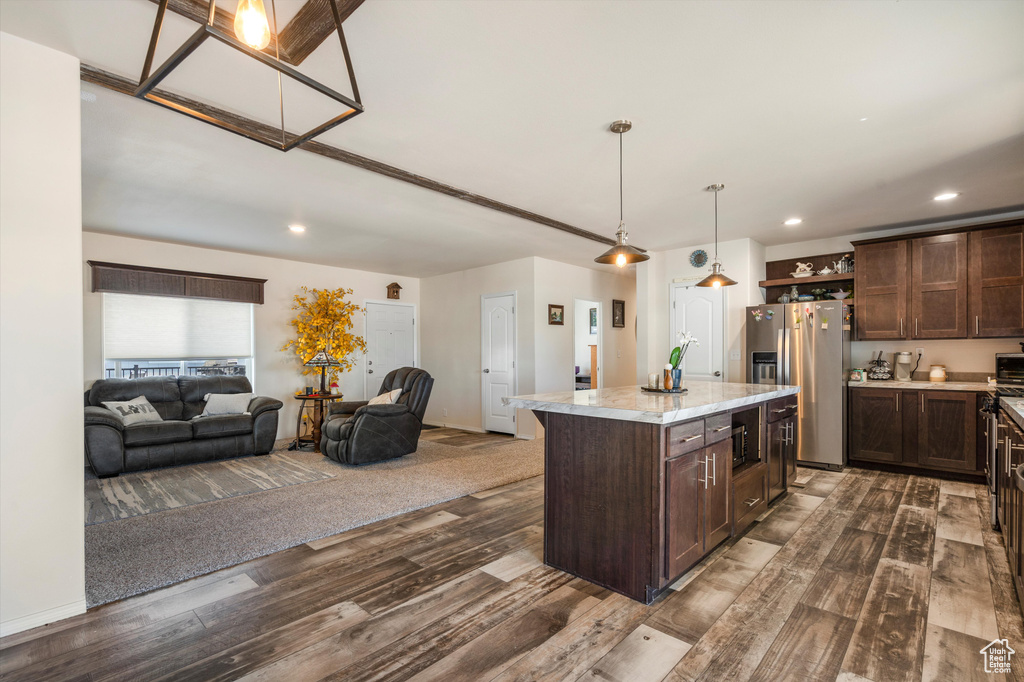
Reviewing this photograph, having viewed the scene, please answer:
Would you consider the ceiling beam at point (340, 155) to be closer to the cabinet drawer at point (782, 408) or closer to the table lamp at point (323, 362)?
the cabinet drawer at point (782, 408)

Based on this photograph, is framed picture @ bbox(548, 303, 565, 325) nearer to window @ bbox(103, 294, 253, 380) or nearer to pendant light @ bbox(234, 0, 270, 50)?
window @ bbox(103, 294, 253, 380)

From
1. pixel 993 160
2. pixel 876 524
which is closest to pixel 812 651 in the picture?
pixel 876 524

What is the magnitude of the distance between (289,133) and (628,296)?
6090 millimetres

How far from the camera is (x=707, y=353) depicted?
5727mm

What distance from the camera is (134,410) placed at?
4820 millimetres

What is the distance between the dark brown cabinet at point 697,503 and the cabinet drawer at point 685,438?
0.03 metres

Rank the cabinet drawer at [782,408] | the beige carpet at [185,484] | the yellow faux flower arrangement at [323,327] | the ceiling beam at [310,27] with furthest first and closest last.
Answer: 1. the yellow faux flower arrangement at [323,327]
2. the beige carpet at [185,484]
3. the cabinet drawer at [782,408]
4. the ceiling beam at [310,27]

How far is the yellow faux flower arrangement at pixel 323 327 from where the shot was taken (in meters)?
6.18

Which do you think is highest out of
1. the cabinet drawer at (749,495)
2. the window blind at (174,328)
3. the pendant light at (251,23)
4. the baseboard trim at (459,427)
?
the pendant light at (251,23)

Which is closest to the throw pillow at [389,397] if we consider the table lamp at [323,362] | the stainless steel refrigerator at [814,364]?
the table lamp at [323,362]

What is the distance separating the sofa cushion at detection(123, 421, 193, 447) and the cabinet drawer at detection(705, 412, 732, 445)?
16.2ft

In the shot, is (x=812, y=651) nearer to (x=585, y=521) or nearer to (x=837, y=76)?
(x=585, y=521)

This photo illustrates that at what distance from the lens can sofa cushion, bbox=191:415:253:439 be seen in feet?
16.3

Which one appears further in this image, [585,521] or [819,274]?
[819,274]
